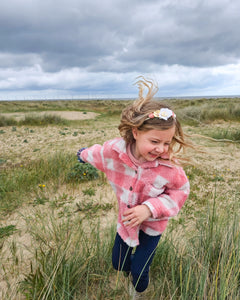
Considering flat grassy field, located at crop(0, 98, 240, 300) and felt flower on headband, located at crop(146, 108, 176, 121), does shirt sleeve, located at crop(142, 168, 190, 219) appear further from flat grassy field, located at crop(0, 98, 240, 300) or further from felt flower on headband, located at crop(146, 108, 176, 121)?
felt flower on headband, located at crop(146, 108, 176, 121)

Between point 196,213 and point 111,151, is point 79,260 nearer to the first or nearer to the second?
point 111,151

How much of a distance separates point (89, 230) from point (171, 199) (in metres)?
1.56

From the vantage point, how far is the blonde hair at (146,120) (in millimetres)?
1387

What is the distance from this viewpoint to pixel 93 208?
11.3ft

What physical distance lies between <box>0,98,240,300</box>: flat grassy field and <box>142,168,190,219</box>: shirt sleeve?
0.73 ft

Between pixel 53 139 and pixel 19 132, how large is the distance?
7.70 feet

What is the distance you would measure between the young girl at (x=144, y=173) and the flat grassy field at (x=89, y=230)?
20 cm

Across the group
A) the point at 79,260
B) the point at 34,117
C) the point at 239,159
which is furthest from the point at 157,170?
the point at 34,117

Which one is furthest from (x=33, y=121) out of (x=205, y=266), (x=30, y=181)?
(x=205, y=266)

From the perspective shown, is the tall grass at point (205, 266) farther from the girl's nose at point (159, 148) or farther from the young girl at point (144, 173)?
the girl's nose at point (159, 148)

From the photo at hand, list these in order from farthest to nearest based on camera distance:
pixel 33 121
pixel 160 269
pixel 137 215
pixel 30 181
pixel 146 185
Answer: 1. pixel 33 121
2. pixel 30 181
3. pixel 160 269
4. pixel 146 185
5. pixel 137 215

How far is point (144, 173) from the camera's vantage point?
1.49 meters

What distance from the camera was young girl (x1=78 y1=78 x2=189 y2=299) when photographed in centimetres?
139

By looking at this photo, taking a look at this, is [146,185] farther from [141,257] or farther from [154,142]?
[141,257]
